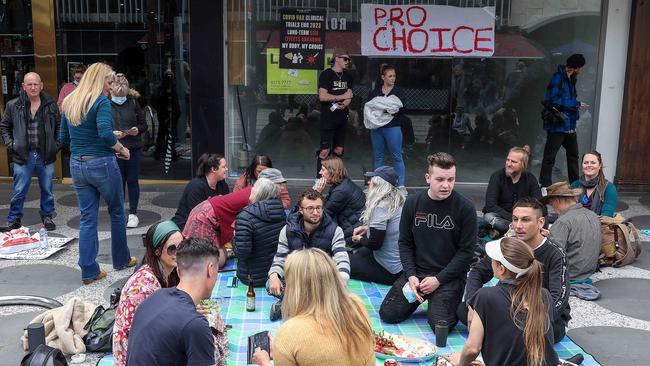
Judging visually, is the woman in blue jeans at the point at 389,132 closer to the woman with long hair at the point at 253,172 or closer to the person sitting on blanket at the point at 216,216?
the woman with long hair at the point at 253,172

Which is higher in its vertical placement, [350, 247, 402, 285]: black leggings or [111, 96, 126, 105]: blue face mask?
[111, 96, 126, 105]: blue face mask

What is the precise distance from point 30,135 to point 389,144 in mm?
4703

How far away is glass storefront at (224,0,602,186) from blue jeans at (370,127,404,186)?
3.07 feet

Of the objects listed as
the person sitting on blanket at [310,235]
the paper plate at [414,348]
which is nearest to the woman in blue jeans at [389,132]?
the person sitting on blanket at [310,235]

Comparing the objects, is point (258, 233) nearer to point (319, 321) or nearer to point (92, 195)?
point (92, 195)

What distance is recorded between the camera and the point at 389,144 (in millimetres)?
10055

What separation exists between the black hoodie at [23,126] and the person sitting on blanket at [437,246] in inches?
182

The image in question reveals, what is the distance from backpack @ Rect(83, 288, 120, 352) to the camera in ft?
17.3

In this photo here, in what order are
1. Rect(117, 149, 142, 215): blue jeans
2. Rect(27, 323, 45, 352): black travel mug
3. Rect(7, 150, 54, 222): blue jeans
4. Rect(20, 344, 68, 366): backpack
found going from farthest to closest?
Rect(117, 149, 142, 215): blue jeans < Rect(7, 150, 54, 222): blue jeans < Rect(27, 323, 45, 352): black travel mug < Rect(20, 344, 68, 366): backpack

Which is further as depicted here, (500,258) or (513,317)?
(500,258)

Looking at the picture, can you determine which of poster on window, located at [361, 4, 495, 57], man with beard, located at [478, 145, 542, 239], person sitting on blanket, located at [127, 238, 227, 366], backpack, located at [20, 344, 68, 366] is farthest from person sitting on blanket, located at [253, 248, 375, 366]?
poster on window, located at [361, 4, 495, 57]

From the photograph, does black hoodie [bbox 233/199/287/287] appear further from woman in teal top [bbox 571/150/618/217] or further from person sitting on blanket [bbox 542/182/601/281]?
woman in teal top [bbox 571/150/618/217]

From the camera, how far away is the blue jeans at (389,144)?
32.9 feet

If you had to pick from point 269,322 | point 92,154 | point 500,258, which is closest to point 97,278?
point 92,154
